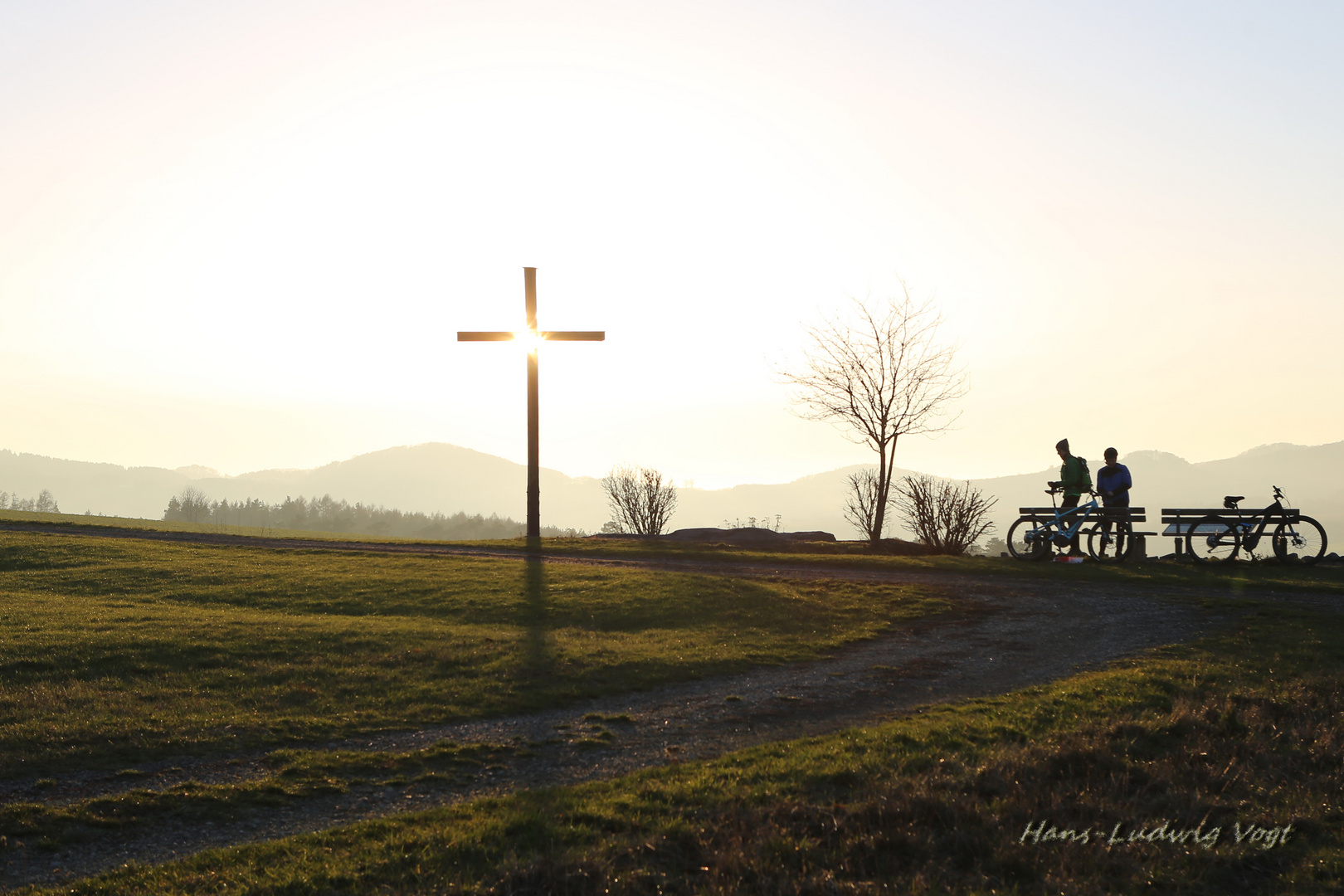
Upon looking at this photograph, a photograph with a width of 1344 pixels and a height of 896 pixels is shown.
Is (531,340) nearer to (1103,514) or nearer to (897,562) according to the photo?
(897,562)

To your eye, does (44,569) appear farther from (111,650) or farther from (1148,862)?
(1148,862)

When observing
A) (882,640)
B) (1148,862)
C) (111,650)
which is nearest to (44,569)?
(111,650)

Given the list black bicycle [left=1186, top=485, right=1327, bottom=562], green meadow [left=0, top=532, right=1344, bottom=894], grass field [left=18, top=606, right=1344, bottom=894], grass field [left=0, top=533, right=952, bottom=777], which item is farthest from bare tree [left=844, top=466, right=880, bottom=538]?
grass field [left=18, top=606, right=1344, bottom=894]

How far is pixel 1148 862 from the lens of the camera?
20.4ft

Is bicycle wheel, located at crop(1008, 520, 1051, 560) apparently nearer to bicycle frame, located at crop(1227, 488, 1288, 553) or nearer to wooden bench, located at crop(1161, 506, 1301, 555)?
wooden bench, located at crop(1161, 506, 1301, 555)

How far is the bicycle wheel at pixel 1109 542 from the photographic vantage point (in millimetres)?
22797

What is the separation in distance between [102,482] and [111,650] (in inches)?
8276

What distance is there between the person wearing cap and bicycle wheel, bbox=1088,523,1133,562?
15.4 inches

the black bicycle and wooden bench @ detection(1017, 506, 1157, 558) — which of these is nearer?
the black bicycle

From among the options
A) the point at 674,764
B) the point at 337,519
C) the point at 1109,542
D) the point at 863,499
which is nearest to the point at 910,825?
the point at 674,764

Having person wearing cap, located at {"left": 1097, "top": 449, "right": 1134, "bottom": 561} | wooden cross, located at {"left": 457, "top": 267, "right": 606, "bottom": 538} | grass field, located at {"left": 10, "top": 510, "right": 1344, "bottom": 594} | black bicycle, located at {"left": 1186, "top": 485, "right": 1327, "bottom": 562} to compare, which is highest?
wooden cross, located at {"left": 457, "top": 267, "right": 606, "bottom": 538}

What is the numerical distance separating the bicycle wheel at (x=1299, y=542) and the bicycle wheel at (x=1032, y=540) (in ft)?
18.4

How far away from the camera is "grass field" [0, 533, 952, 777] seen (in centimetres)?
984

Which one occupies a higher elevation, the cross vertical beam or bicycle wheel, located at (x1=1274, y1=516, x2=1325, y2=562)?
the cross vertical beam
